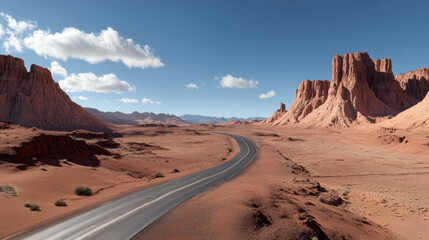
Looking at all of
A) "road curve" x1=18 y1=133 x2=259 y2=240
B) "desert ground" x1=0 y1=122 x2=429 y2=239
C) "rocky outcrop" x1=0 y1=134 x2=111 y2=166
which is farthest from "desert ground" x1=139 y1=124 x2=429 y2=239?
"rocky outcrop" x1=0 y1=134 x2=111 y2=166

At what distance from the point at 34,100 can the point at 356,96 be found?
139 meters

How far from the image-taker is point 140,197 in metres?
13.5

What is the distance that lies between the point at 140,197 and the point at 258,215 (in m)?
8.39

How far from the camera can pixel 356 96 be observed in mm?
102750

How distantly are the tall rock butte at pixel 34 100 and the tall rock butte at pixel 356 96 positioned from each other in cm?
11159

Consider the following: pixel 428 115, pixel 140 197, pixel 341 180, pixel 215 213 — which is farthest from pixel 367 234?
pixel 428 115

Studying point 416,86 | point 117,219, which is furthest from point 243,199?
point 416,86

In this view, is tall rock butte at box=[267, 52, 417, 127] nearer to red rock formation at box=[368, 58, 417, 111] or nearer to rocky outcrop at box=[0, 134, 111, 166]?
red rock formation at box=[368, 58, 417, 111]

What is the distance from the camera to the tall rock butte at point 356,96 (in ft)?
330

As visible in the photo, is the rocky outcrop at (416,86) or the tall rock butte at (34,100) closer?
the tall rock butte at (34,100)

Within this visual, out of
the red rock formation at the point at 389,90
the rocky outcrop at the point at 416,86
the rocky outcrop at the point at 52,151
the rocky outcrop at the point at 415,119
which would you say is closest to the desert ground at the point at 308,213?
the rocky outcrop at the point at 52,151

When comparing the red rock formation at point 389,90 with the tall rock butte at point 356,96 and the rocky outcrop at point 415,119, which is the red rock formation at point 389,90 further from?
the rocky outcrop at point 415,119

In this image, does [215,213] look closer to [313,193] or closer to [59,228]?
[59,228]

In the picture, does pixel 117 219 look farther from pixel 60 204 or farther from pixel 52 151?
pixel 52 151
